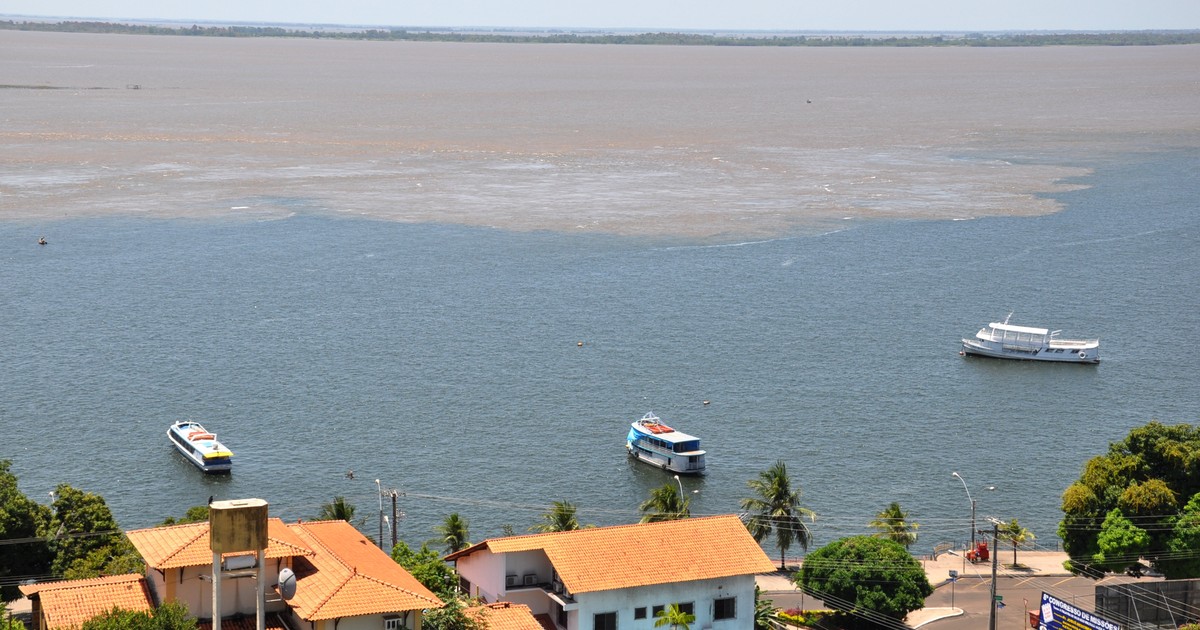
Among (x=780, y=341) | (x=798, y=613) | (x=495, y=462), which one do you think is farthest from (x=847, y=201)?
(x=798, y=613)

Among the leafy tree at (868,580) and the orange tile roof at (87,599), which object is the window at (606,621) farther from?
the orange tile roof at (87,599)

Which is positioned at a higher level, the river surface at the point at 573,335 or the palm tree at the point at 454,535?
the river surface at the point at 573,335

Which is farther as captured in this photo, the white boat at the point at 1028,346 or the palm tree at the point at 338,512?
the white boat at the point at 1028,346

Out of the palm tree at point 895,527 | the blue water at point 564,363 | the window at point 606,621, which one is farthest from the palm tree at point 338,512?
the palm tree at point 895,527

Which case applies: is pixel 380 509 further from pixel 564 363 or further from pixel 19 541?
pixel 564 363

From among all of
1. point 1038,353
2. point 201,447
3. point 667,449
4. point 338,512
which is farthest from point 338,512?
point 1038,353

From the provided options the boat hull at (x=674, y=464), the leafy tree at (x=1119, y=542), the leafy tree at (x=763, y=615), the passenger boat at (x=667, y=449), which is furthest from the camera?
the passenger boat at (x=667, y=449)
